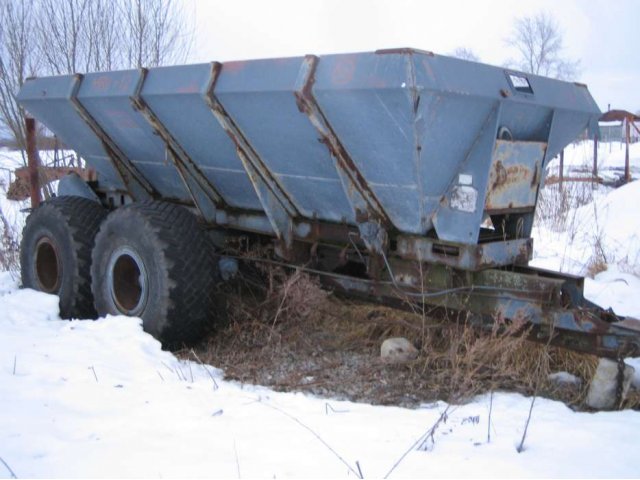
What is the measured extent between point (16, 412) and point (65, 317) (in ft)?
7.22

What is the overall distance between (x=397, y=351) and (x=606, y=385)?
118cm

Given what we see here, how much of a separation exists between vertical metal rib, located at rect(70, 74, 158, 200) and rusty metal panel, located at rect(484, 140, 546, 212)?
304cm

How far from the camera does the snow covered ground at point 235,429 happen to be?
257 centimetres

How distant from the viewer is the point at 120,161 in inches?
216

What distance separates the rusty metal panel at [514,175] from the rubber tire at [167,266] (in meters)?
1.90

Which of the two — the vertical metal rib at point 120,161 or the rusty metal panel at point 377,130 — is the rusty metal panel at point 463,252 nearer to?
the rusty metal panel at point 377,130

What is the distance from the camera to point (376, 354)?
421 centimetres

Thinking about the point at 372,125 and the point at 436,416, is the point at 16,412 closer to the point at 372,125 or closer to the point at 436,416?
the point at 436,416

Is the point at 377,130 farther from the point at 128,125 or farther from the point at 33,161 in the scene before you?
the point at 33,161

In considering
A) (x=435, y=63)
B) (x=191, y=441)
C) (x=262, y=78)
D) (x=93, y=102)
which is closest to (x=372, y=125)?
(x=435, y=63)

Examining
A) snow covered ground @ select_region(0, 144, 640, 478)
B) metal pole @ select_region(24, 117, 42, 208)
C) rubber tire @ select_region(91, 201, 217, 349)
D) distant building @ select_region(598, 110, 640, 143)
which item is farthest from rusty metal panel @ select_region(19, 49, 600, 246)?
distant building @ select_region(598, 110, 640, 143)

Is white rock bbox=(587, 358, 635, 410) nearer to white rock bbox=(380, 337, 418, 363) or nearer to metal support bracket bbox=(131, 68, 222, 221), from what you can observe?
white rock bbox=(380, 337, 418, 363)

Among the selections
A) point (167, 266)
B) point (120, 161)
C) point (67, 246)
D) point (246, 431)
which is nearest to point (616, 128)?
point (120, 161)

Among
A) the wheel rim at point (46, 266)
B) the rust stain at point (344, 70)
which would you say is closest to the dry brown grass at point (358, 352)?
the rust stain at point (344, 70)
